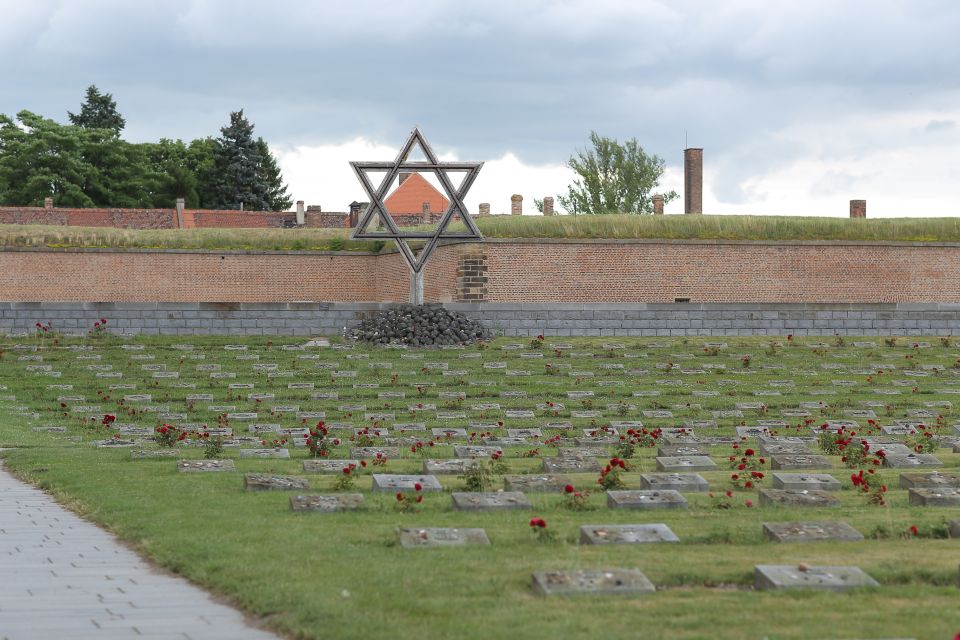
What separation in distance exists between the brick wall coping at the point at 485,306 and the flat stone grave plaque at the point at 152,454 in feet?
40.0

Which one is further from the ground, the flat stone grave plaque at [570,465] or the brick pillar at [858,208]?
the brick pillar at [858,208]

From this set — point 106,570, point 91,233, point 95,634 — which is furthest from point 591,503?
point 91,233

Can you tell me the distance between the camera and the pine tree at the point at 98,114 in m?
70.0

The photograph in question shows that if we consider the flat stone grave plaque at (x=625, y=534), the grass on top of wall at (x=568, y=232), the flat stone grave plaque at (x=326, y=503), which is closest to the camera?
the flat stone grave plaque at (x=625, y=534)

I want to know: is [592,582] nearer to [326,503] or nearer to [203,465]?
[326,503]

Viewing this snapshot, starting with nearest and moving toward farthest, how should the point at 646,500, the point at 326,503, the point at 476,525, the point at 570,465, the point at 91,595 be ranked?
the point at 91,595, the point at 476,525, the point at 326,503, the point at 646,500, the point at 570,465

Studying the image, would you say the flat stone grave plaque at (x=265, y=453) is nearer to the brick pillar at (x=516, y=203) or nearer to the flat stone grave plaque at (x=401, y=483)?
the flat stone grave plaque at (x=401, y=483)

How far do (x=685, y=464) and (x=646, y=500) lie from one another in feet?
7.55

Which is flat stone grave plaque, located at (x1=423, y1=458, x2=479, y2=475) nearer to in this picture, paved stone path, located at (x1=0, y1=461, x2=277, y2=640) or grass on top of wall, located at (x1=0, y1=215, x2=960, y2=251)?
paved stone path, located at (x1=0, y1=461, x2=277, y2=640)

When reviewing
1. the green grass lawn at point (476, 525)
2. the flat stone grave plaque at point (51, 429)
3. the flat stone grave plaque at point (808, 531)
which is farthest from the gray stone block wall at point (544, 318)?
the flat stone grave plaque at point (808, 531)

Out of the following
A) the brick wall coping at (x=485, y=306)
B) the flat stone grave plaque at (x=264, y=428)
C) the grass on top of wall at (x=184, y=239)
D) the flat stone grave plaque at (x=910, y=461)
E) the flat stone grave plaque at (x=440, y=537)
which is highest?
the grass on top of wall at (x=184, y=239)

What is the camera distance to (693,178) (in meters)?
48.8

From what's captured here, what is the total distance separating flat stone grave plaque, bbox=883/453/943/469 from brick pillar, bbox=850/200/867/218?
32669mm

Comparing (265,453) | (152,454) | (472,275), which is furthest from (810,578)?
(472,275)
